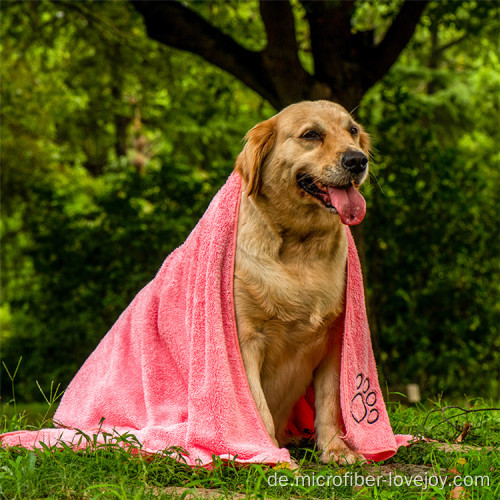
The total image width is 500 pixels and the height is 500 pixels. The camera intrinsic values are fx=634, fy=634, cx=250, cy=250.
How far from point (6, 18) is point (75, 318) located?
3652 mm

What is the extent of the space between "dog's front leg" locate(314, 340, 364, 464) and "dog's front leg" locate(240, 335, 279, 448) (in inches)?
Result: 11.0

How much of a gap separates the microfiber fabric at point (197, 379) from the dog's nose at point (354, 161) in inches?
22.2

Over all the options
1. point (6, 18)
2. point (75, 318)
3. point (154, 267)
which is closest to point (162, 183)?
point (154, 267)

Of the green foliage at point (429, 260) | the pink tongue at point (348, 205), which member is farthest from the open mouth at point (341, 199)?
the green foliage at point (429, 260)

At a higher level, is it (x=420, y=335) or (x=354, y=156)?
(x=354, y=156)

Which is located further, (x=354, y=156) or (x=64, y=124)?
(x=64, y=124)

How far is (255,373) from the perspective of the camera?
310cm

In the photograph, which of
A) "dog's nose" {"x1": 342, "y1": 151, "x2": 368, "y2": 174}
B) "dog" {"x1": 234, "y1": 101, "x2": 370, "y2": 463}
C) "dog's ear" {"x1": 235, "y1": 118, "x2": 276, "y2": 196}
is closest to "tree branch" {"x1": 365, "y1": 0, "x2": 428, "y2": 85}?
"dog" {"x1": 234, "y1": 101, "x2": 370, "y2": 463}

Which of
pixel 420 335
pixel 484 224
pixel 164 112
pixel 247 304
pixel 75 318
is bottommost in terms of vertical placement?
pixel 75 318

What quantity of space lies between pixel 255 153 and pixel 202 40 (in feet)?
7.89

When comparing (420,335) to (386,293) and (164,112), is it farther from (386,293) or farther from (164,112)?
(164,112)

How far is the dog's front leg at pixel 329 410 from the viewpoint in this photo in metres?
3.16

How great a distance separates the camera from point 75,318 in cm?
774

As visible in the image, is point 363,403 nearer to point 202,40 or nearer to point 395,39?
point 395,39
